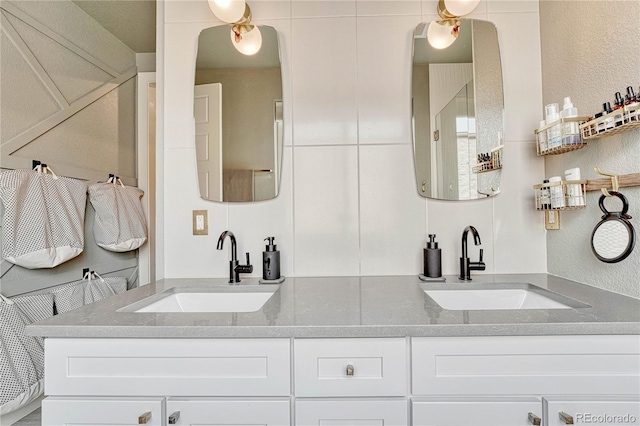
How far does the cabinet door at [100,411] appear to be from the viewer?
2.71 feet

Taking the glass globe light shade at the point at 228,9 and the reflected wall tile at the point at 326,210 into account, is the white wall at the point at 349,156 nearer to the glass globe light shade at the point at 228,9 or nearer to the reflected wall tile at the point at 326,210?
the reflected wall tile at the point at 326,210

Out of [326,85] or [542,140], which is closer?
[542,140]

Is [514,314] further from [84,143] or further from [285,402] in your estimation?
[84,143]

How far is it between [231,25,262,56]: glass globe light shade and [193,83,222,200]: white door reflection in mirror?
0.69ft

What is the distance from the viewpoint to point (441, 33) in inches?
57.2

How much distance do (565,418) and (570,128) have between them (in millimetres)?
963

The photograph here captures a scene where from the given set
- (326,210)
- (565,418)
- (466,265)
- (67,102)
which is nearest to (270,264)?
(326,210)

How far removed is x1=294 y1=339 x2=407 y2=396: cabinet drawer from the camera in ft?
2.73

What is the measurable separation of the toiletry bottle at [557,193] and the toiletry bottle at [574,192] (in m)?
0.02

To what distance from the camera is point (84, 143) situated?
2.12 metres

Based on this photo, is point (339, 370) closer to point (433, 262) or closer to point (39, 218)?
point (433, 262)

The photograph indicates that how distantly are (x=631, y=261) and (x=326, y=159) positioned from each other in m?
1.18

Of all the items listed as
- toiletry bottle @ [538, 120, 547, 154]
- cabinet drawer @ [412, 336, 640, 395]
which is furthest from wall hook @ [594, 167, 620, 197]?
cabinet drawer @ [412, 336, 640, 395]

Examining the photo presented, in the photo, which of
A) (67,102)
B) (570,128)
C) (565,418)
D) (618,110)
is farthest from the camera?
(67,102)
